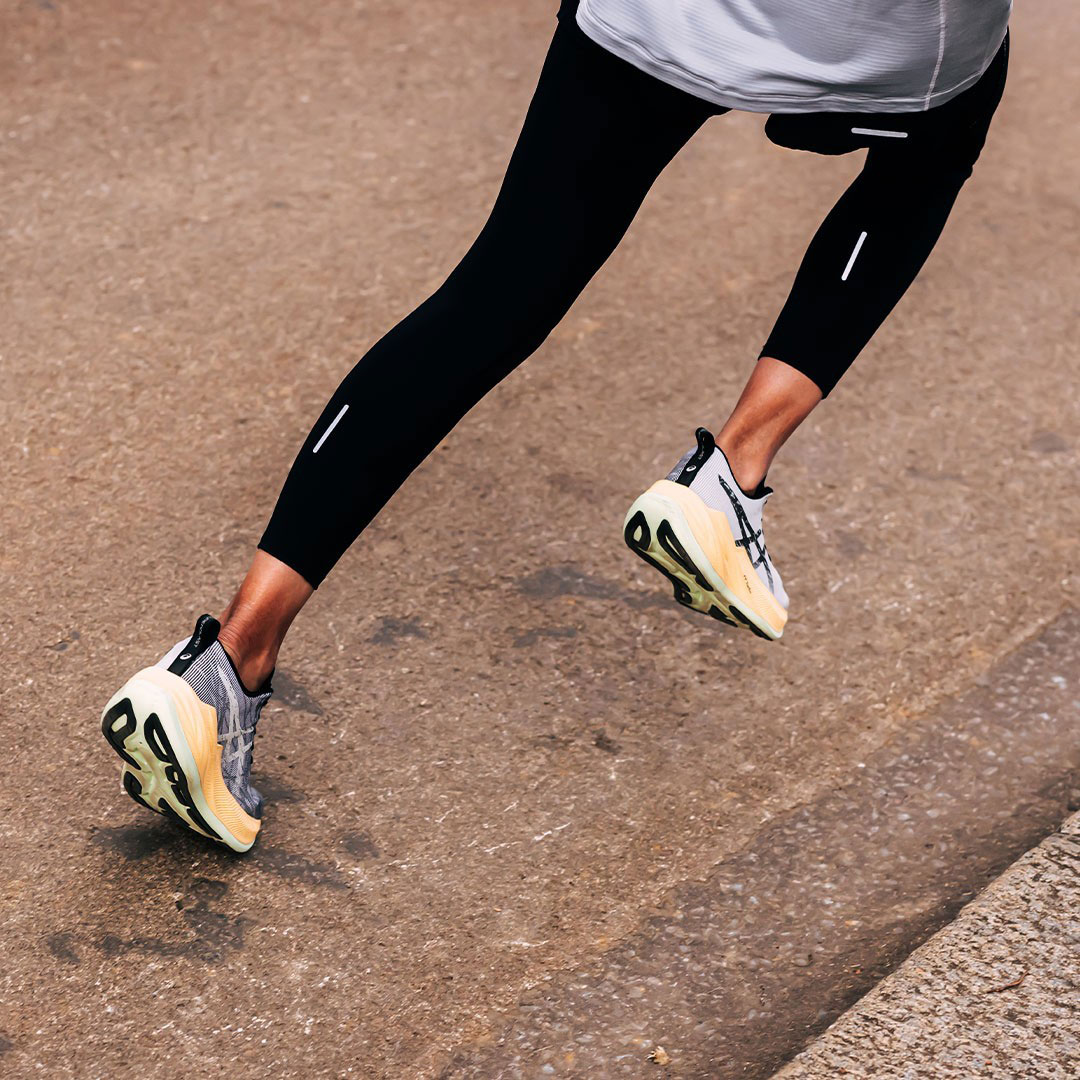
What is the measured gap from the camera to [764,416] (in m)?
2.38

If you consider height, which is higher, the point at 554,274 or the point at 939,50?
the point at 939,50

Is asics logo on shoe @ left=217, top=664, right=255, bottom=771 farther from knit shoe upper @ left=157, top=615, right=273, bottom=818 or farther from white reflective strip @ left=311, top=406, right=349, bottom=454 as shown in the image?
white reflective strip @ left=311, top=406, right=349, bottom=454

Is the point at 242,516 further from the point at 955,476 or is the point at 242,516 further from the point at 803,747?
the point at 955,476

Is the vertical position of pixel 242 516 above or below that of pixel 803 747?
below

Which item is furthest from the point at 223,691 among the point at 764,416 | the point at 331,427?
the point at 764,416

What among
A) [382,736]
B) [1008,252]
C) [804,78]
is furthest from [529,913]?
[1008,252]

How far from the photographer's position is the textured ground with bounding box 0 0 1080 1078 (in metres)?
2.19

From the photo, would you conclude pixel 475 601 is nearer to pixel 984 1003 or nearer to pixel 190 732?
pixel 190 732

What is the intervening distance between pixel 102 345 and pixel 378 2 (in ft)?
7.71

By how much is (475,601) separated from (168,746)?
0.91 m

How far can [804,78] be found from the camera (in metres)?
1.95

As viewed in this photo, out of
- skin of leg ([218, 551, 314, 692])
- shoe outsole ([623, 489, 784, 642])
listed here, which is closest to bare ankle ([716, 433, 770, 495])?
shoe outsole ([623, 489, 784, 642])

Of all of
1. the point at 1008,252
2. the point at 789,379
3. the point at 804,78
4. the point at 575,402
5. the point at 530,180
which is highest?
the point at 804,78

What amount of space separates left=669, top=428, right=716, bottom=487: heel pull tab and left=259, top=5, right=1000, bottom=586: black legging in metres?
0.17
